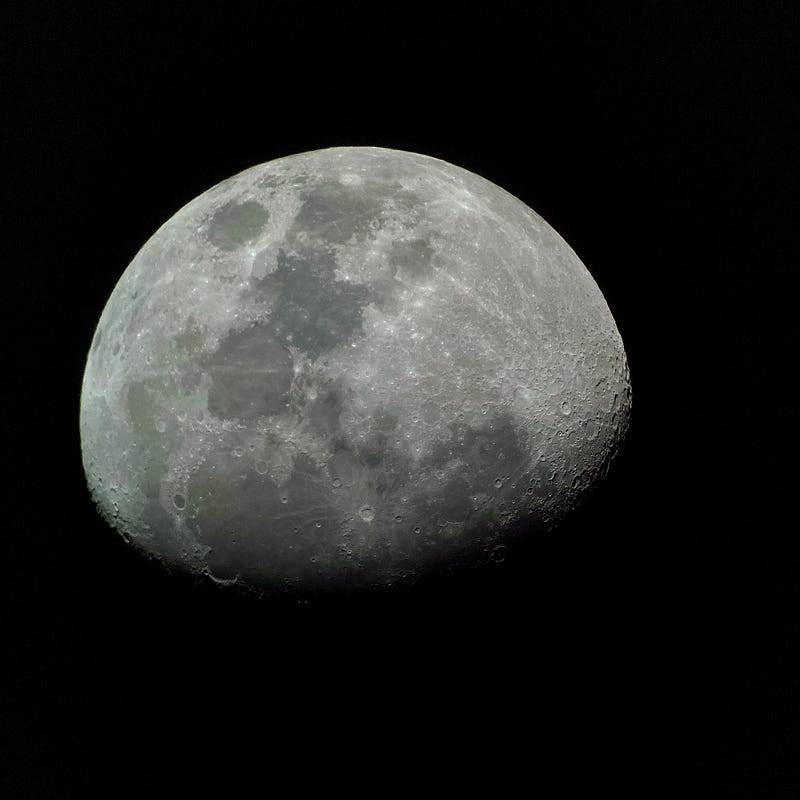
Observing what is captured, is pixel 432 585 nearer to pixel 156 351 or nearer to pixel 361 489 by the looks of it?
pixel 361 489

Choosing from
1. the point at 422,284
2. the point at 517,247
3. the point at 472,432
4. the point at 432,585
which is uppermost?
the point at 517,247

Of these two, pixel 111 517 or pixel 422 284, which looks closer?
pixel 422 284

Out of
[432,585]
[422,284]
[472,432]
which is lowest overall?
[432,585]

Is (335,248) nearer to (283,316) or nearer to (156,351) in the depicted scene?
(283,316)

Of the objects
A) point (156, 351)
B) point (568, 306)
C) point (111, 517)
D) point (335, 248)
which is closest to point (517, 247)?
point (568, 306)

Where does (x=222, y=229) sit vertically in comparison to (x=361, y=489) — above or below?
above

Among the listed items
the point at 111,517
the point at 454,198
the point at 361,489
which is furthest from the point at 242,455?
the point at 454,198
